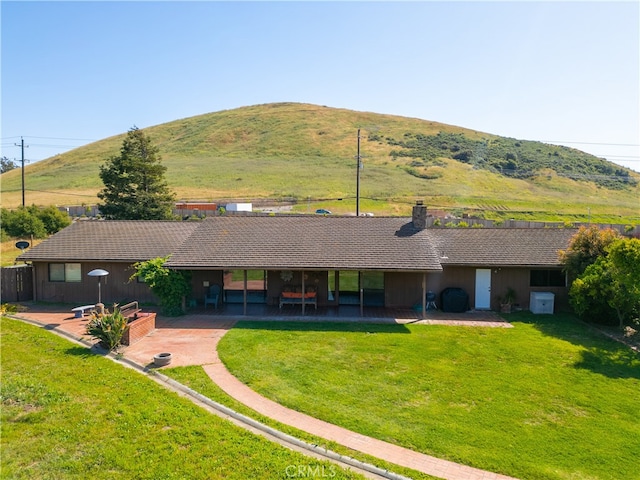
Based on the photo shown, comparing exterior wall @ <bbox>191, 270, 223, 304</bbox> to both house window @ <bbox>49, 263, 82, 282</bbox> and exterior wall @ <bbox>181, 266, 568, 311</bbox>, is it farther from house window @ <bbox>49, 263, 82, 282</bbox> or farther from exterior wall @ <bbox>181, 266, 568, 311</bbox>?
house window @ <bbox>49, 263, 82, 282</bbox>

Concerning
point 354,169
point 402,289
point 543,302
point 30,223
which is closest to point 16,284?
point 402,289

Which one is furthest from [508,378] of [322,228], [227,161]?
[227,161]

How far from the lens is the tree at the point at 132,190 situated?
3628 centimetres

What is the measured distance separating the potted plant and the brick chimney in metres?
4.49

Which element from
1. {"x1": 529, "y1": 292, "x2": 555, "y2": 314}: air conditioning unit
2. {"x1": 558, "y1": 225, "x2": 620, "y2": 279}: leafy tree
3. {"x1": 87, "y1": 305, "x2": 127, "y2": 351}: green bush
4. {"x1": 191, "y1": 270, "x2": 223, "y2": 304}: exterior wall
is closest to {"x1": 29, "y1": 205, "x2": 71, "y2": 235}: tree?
{"x1": 191, "y1": 270, "x2": 223, "y2": 304}: exterior wall

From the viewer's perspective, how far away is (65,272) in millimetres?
18969

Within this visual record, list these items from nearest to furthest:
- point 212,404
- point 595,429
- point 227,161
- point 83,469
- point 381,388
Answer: point 83,469 → point 595,429 → point 212,404 → point 381,388 → point 227,161

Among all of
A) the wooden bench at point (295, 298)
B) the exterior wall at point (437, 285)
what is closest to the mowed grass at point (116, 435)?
the wooden bench at point (295, 298)

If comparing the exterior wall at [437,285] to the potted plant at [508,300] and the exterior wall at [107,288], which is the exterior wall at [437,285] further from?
the exterior wall at [107,288]

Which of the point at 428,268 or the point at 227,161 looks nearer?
the point at 428,268

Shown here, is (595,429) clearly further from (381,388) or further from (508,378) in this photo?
(381,388)

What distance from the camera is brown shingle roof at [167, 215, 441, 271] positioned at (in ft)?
55.1

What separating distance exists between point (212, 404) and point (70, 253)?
13.2m

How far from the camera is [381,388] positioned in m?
10.2
